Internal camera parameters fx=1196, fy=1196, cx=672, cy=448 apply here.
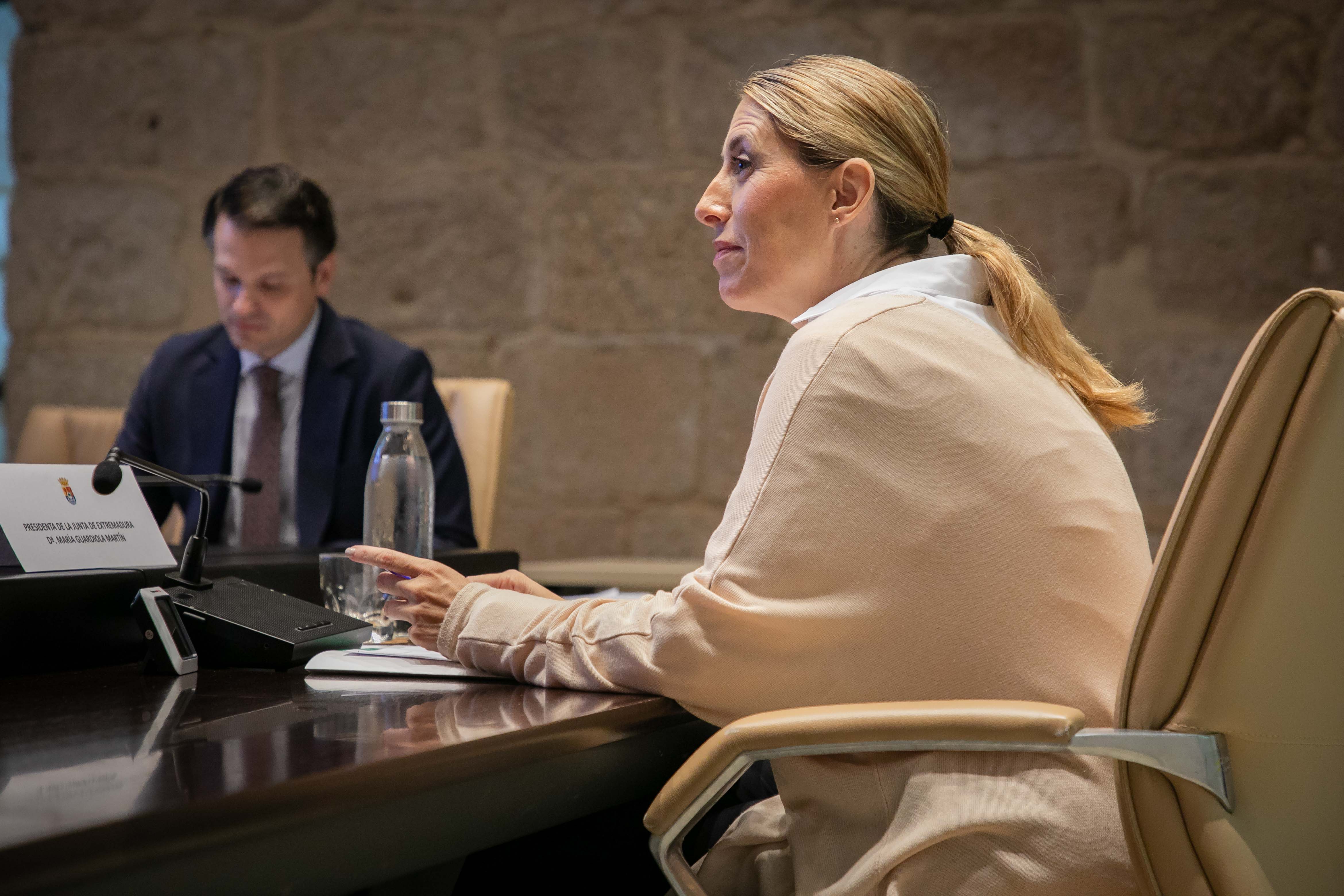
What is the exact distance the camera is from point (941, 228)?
146cm

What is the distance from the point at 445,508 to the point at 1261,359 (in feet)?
6.07

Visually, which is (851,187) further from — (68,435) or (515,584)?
(68,435)

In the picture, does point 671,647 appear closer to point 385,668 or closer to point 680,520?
point 385,668

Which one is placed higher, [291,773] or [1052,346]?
[1052,346]

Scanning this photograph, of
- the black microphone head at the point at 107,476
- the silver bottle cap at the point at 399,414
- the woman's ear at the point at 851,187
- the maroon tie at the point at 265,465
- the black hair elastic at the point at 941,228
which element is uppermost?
the woman's ear at the point at 851,187

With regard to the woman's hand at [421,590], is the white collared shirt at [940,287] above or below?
above

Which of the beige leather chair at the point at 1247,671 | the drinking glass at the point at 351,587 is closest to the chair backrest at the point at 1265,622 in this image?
the beige leather chair at the point at 1247,671

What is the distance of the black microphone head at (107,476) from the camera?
1.30 metres

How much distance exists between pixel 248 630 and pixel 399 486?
0.44 metres

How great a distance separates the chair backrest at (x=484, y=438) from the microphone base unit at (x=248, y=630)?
4.09ft

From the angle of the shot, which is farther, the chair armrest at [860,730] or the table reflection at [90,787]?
the chair armrest at [860,730]

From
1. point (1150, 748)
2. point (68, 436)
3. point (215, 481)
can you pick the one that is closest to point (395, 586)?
point (215, 481)

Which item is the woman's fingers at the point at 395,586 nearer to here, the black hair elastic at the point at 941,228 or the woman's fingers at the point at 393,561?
the woman's fingers at the point at 393,561

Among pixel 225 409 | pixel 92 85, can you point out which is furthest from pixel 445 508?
pixel 92 85
